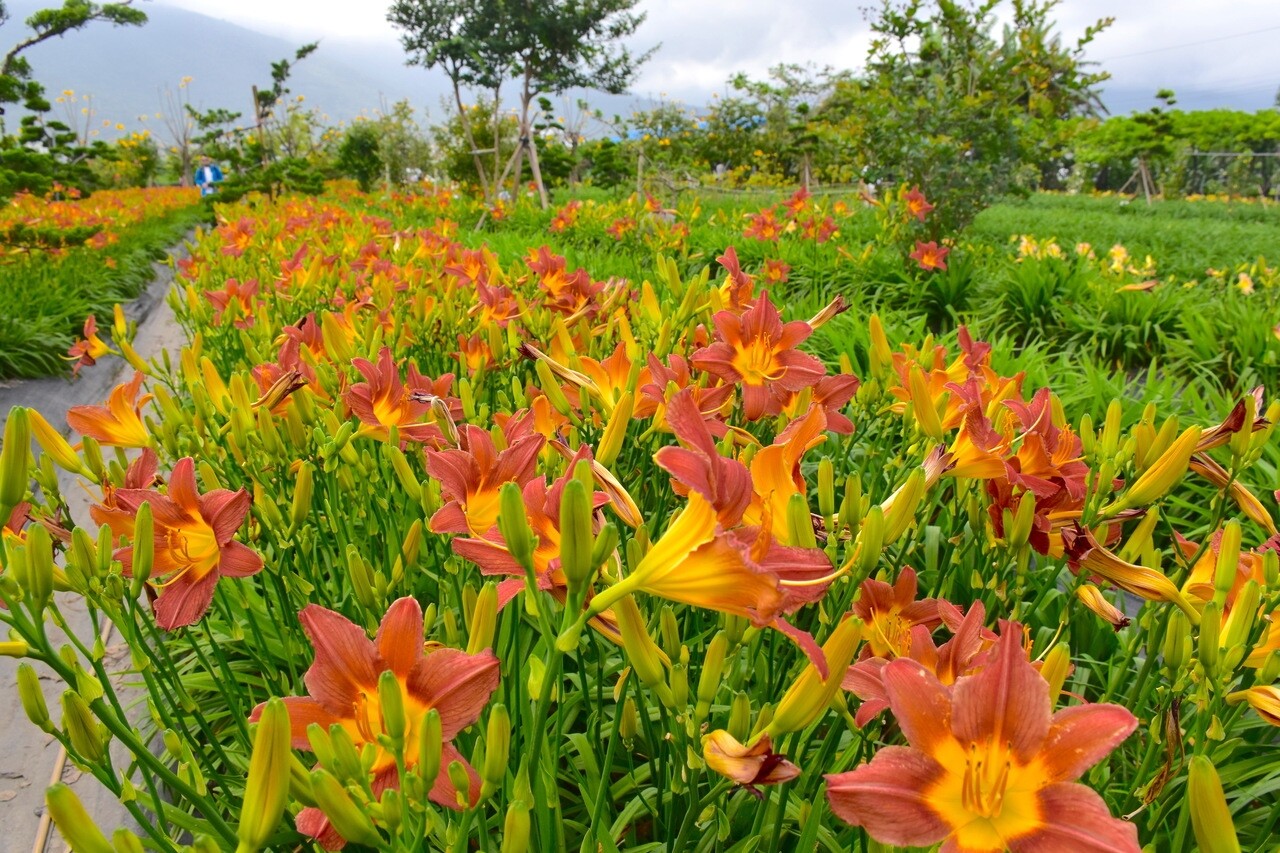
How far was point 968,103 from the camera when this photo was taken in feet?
16.2

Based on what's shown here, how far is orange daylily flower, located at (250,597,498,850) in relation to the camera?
2.16 ft

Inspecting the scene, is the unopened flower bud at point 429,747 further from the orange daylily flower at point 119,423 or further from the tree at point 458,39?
the tree at point 458,39

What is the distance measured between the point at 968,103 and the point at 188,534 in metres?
5.34

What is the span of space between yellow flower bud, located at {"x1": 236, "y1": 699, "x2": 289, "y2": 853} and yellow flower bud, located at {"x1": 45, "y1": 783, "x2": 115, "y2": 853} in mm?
97

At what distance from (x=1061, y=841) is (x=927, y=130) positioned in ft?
18.6

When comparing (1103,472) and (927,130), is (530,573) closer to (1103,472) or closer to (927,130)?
(1103,472)

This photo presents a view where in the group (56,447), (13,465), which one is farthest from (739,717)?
(56,447)

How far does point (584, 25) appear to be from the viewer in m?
13.6

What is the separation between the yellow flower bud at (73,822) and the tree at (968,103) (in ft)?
18.3

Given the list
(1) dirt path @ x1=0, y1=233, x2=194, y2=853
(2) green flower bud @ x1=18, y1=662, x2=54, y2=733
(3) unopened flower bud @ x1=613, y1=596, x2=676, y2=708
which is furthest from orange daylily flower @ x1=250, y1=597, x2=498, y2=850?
(1) dirt path @ x1=0, y1=233, x2=194, y2=853

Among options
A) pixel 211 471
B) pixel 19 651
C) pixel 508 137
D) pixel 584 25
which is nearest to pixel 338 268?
pixel 211 471

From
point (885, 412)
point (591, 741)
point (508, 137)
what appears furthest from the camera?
point (508, 137)

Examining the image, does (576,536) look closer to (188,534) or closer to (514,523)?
(514,523)

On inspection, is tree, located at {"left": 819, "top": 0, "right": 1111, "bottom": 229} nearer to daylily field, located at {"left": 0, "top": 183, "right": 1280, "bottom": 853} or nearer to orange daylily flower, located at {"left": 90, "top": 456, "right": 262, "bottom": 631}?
daylily field, located at {"left": 0, "top": 183, "right": 1280, "bottom": 853}
